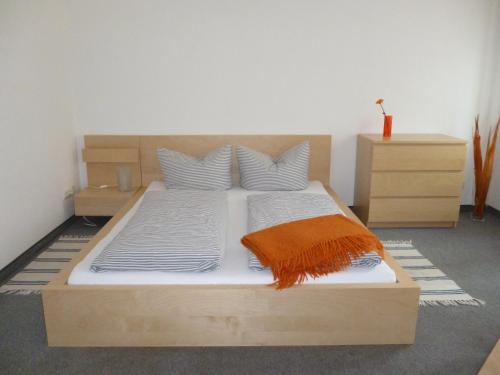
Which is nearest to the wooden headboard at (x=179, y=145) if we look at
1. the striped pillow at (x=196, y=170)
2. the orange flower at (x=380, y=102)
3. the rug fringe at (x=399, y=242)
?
the striped pillow at (x=196, y=170)

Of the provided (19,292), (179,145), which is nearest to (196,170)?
(179,145)

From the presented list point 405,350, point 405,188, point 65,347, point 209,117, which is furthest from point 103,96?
point 405,350

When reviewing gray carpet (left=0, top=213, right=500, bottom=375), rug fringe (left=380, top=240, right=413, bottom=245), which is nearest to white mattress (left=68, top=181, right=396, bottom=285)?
gray carpet (left=0, top=213, right=500, bottom=375)

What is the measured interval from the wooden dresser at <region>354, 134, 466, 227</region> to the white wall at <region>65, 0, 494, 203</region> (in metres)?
0.42

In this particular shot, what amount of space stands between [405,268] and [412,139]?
42.4 inches

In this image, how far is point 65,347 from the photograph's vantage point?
6.31ft

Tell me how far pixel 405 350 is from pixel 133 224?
1.48 meters

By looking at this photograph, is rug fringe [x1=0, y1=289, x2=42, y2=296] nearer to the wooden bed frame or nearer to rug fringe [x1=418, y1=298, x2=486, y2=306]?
the wooden bed frame

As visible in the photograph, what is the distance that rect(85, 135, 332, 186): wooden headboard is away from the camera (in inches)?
139

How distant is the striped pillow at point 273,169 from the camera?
10.6ft

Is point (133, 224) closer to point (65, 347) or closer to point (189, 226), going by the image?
point (189, 226)

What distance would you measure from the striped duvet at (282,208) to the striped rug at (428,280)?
65cm

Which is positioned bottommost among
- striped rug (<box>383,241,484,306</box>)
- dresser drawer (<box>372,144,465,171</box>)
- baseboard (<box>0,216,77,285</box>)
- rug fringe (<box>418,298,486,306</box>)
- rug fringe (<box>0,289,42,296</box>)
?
rug fringe (<box>418,298,486,306</box>)

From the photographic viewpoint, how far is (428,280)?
8.53ft
